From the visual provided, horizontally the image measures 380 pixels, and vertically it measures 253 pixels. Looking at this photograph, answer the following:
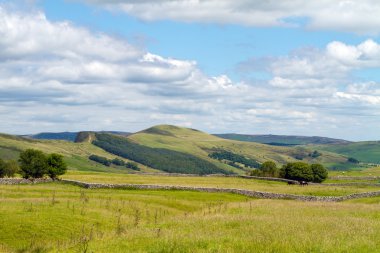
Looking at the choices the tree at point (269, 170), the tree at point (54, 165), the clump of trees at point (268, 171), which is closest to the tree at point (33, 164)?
the tree at point (54, 165)

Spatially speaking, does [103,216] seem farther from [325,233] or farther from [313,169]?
[313,169]

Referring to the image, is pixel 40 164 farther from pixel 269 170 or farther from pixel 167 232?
pixel 167 232

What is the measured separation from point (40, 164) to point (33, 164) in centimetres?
164

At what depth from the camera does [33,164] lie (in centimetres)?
9856

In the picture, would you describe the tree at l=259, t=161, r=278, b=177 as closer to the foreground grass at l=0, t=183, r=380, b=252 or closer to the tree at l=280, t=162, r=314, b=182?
the tree at l=280, t=162, r=314, b=182

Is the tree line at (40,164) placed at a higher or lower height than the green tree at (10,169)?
higher

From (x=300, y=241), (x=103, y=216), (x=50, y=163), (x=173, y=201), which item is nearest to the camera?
(x=300, y=241)

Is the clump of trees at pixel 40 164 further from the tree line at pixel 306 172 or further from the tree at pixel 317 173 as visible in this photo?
the tree at pixel 317 173

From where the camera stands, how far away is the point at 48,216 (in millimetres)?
35719

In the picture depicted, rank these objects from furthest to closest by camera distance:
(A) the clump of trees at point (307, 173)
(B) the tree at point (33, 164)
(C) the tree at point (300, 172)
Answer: (A) the clump of trees at point (307, 173), (C) the tree at point (300, 172), (B) the tree at point (33, 164)

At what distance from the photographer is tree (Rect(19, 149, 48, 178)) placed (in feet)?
323

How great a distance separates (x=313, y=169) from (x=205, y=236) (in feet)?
352

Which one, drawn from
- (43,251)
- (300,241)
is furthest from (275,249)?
(43,251)

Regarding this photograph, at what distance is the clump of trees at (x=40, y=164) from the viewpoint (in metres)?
98.3
